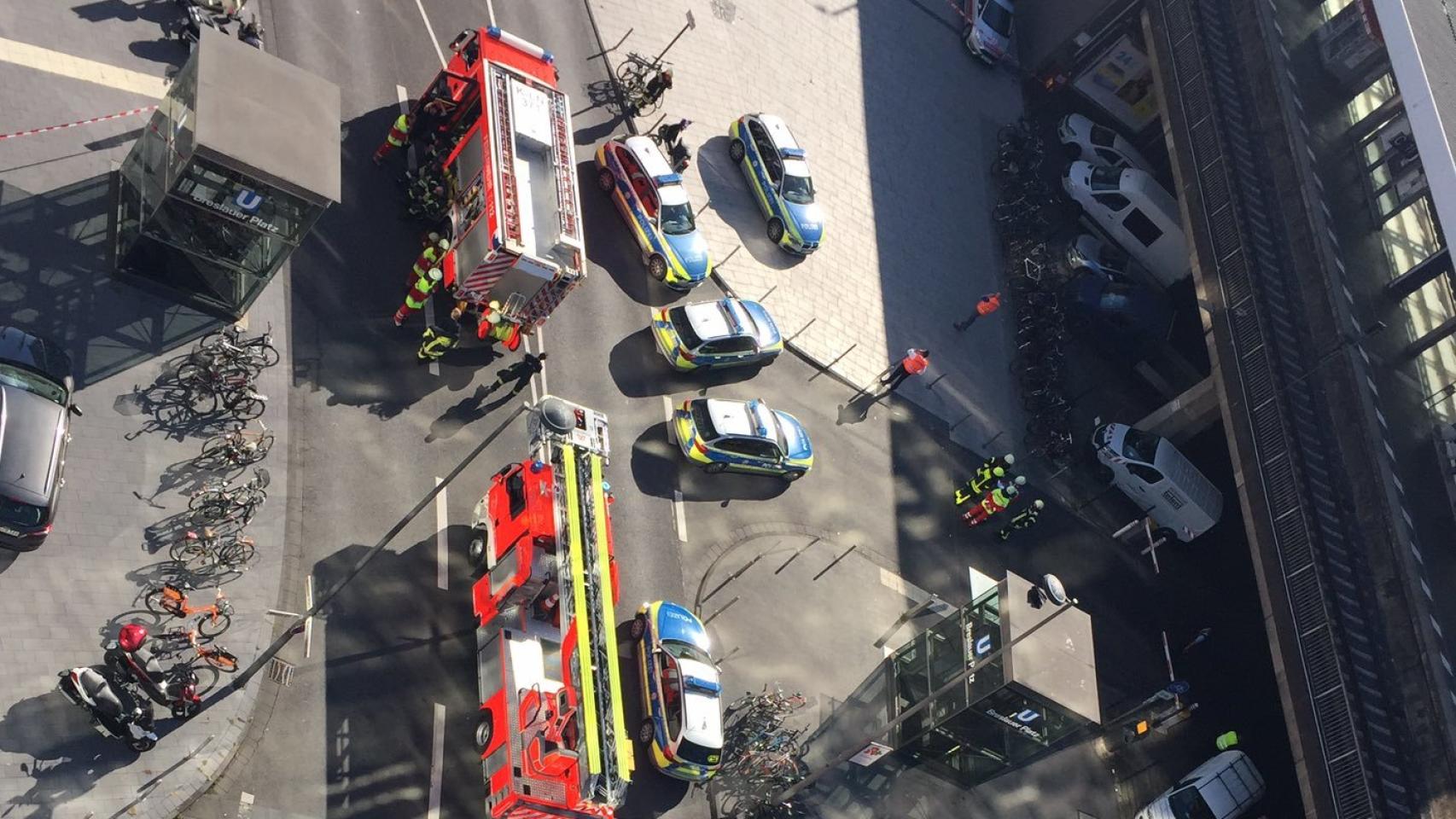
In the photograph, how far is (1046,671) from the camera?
29.8 m

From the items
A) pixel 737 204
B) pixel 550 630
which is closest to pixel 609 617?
pixel 550 630

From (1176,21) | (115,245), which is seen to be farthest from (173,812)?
(1176,21)

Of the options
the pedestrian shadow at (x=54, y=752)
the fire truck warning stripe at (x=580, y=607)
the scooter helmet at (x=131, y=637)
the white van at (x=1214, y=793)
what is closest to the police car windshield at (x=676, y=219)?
the fire truck warning stripe at (x=580, y=607)

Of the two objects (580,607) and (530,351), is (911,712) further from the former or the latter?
(530,351)

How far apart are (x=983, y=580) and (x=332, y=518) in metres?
15.4

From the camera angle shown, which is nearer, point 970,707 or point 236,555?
point 236,555

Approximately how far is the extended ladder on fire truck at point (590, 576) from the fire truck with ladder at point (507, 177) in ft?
11.5

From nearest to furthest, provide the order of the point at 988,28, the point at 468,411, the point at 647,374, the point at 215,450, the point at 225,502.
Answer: the point at 225,502 → the point at 215,450 → the point at 468,411 → the point at 647,374 → the point at 988,28

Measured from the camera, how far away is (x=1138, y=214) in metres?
44.5

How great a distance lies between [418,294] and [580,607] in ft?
26.4

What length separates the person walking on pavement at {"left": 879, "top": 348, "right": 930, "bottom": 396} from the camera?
37.7m

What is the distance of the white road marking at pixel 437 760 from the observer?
89.1ft

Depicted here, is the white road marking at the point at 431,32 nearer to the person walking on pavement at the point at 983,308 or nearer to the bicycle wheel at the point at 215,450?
the bicycle wheel at the point at 215,450

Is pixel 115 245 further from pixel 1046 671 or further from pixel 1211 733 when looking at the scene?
pixel 1211 733
